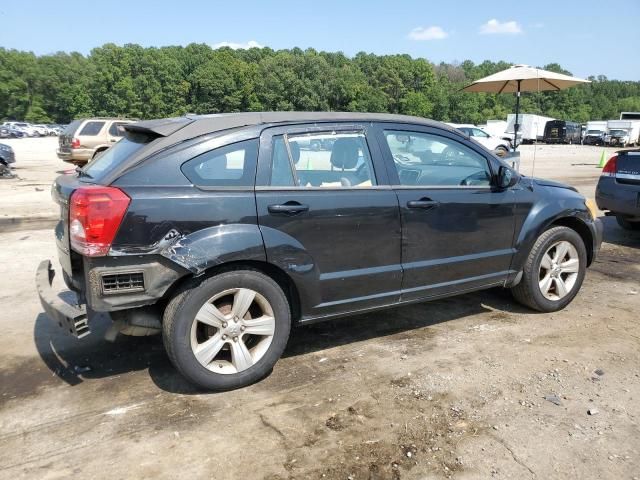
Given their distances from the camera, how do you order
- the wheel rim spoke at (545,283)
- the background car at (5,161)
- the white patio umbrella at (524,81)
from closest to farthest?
the wheel rim spoke at (545,283)
the white patio umbrella at (524,81)
the background car at (5,161)

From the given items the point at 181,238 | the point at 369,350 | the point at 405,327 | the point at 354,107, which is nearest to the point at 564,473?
the point at 369,350

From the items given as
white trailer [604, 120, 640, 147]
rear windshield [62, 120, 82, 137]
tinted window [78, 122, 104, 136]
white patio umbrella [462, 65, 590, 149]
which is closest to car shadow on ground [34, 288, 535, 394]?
white patio umbrella [462, 65, 590, 149]

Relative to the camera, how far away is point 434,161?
4.18 m

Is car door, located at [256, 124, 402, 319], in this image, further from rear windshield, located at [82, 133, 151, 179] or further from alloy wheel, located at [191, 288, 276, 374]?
rear windshield, located at [82, 133, 151, 179]

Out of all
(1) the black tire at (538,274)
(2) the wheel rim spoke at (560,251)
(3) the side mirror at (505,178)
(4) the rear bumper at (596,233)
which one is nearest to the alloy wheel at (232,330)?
(3) the side mirror at (505,178)

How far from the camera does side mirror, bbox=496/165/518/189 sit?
4.24 meters

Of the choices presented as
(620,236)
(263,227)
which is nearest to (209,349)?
(263,227)

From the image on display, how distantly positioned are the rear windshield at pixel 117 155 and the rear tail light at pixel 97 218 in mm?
342

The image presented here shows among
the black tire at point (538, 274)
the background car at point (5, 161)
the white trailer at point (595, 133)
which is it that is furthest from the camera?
the white trailer at point (595, 133)

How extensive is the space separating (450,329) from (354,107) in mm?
100209

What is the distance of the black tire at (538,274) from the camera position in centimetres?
450

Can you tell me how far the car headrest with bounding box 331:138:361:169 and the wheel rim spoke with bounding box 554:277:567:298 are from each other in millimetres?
2308

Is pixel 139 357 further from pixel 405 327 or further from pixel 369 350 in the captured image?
pixel 405 327

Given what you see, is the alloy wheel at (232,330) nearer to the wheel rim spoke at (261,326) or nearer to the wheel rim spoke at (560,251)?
the wheel rim spoke at (261,326)
